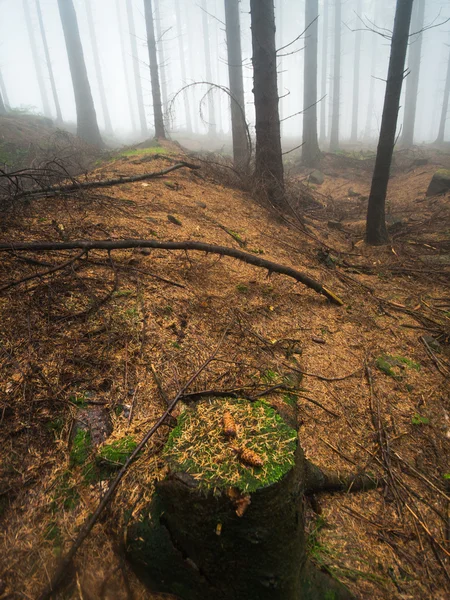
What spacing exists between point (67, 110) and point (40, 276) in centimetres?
10297

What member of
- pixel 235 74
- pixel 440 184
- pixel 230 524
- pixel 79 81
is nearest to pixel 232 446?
pixel 230 524

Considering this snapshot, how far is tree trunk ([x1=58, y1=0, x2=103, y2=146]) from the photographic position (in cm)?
1620

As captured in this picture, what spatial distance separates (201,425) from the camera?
1.60 meters

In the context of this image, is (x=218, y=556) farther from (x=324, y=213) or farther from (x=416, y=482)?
(x=324, y=213)

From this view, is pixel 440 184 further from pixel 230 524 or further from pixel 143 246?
pixel 230 524

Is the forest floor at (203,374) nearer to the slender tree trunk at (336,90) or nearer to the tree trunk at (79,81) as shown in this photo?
the tree trunk at (79,81)

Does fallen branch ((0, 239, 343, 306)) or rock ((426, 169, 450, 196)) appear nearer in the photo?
fallen branch ((0, 239, 343, 306))

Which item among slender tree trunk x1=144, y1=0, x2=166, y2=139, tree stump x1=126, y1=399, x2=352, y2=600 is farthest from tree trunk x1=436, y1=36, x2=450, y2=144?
tree stump x1=126, y1=399, x2=352, y2=600

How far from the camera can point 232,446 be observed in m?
1.44

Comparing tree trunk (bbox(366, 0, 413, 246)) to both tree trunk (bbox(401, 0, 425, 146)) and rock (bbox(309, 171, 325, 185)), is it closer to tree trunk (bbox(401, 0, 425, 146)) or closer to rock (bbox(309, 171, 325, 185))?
rock (bbox(309, 171, 325, 185))

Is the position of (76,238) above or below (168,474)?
above

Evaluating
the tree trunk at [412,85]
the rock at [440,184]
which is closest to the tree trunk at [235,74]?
the rock at [440,184]

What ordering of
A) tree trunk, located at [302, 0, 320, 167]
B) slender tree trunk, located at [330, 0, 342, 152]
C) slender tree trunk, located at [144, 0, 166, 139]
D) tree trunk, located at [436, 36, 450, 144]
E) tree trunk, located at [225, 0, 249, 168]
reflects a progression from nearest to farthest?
tree trunk, located at [225, 0, 249, 168]
slender tree trunk, located at [144, 0, 166, 139]
tree trunk, located at [302, 0, 320, 167]
slender tree trunk, located at [330, 0, 342, 152]
tree trunk, located at [436, 36, 450, 144]

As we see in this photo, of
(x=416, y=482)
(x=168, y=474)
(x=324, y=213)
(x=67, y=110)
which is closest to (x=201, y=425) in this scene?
(x=168, y=474)
